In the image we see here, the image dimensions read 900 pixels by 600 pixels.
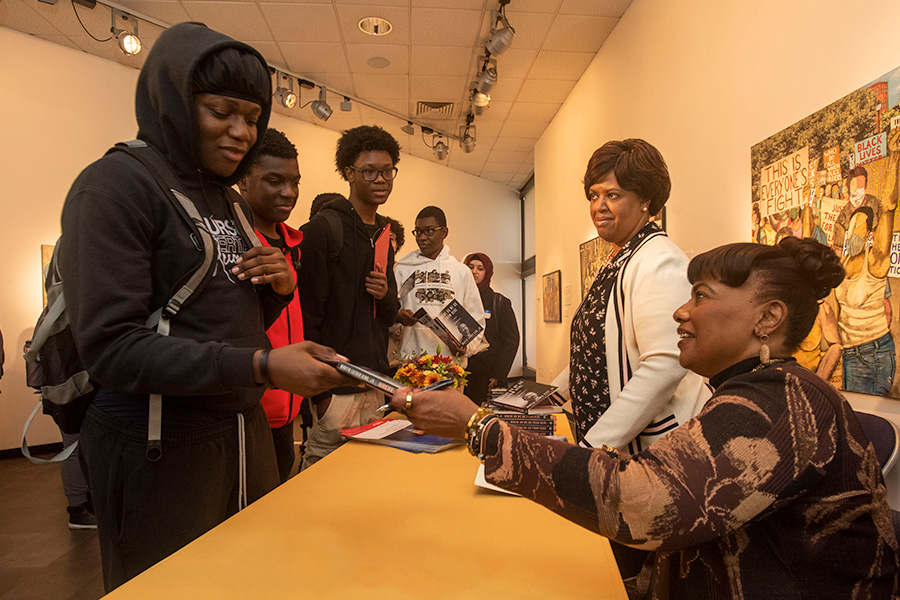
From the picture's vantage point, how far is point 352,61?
571cm

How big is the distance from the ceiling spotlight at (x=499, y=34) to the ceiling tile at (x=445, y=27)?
16 cm

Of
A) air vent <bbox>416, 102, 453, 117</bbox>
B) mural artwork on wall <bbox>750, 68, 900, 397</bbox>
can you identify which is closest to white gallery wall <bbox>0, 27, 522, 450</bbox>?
air vent <bbox>416, 102, 453, 117</bbox>

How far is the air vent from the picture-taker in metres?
6.88

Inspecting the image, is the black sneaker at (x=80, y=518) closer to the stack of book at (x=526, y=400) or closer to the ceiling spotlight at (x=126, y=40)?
the stack of book at (x=526, y=400)

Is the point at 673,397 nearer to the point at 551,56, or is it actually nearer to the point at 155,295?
the point at 155,295

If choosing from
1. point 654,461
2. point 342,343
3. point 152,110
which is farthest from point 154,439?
point 342,343

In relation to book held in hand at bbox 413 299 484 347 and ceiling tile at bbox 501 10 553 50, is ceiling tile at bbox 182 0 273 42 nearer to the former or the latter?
ceiling tile at bbox 501 10 553 50

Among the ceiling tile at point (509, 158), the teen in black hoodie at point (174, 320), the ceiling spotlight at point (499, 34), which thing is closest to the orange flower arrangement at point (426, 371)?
the teen in black hoodie at point (174, 320)

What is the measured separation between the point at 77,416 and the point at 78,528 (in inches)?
118

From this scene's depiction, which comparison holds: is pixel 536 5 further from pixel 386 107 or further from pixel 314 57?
pixel 386 107

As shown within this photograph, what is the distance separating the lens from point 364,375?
1.08m

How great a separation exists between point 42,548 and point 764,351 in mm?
3918

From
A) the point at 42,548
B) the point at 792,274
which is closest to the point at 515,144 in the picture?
the point at 42,548

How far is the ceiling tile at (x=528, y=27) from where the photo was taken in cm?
480
